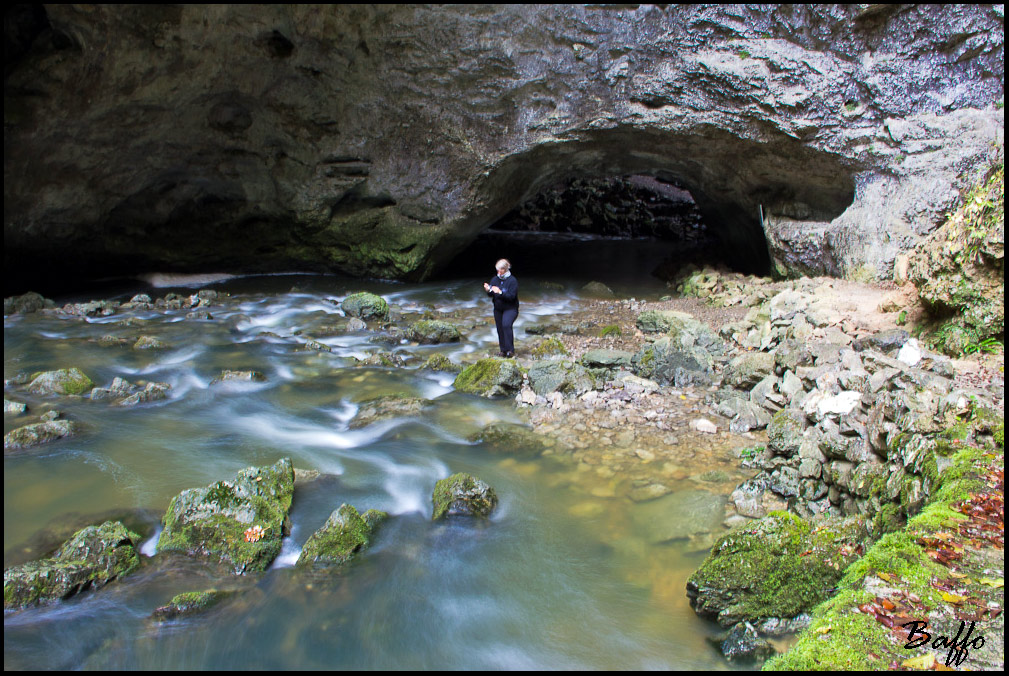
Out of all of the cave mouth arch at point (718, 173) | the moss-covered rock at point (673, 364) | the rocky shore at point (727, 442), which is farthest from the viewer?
the cave mouth arch at point (718, 173)

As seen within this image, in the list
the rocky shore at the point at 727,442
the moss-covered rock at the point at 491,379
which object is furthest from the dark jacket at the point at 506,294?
the moss-covered rock at the point at 491,379

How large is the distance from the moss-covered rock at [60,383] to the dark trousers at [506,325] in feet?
17.2

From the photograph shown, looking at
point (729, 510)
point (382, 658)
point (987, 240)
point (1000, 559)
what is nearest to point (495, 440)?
point (729, 510)

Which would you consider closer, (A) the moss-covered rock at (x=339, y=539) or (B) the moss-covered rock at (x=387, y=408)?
(A) the moss-covered rock at (x=339, y=539)

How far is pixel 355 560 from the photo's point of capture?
454cm

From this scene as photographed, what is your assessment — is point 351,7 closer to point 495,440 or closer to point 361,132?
point 361,132

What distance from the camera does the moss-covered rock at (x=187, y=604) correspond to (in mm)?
3957

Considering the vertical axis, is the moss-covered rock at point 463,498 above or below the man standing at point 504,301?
below

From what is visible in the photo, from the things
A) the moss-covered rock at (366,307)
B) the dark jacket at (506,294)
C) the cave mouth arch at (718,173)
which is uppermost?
the cave mouth arch at (718,173)

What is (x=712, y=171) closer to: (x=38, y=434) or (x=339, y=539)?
(x=339, y=539)

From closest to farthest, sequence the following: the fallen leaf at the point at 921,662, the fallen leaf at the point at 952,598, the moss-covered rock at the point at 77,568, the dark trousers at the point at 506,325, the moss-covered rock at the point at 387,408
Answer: the fallen leaf at the point at 921,662
the fallen leaf at the point at 952,598
the moss-covered rock at the point at 77,568
the moss-covered rock at the point at 387,408
the dark trousers at the point at 506,325

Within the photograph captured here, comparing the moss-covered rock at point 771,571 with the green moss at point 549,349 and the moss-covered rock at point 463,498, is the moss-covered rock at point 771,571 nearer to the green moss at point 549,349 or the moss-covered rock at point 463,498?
the moss-covered rock at point 463,498

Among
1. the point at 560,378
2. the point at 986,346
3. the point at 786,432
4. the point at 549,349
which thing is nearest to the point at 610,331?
the point at 549,349

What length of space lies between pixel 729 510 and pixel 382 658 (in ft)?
9.74
